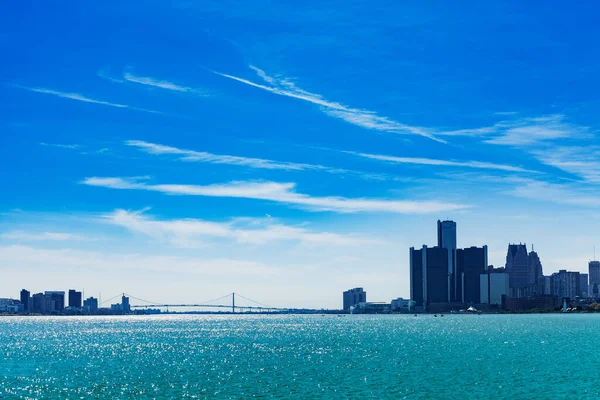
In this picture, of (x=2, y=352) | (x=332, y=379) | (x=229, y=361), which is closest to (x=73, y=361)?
(x=229, y=361)

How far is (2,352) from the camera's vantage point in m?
133

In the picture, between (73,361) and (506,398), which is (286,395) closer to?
(506,398)

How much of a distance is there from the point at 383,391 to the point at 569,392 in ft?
56.8

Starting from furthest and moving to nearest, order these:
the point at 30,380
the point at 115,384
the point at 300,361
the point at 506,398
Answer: the point at 300,361 → the point at 30,380 → the point at 115,384 → the point at 506,398

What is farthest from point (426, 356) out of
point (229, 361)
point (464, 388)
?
point (464, 388)

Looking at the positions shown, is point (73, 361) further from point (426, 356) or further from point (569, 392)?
point (569, 392)

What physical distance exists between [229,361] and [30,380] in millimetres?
30139

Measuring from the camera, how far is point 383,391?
221ft

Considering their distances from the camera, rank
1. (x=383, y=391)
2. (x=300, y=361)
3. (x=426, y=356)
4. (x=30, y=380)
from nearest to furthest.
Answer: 1. (x=383, y=391)
2. (x=30, y=380)
3. (x=300, y=361)
4. (x=426, y=356)

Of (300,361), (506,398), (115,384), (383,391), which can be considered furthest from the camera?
(300,361)

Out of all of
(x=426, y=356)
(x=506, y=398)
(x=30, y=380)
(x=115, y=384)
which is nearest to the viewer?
(x=506, y=398)

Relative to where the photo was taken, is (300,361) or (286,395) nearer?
(286,395)

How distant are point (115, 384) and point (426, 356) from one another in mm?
50553

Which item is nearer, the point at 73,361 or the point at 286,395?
the point at 286,395
